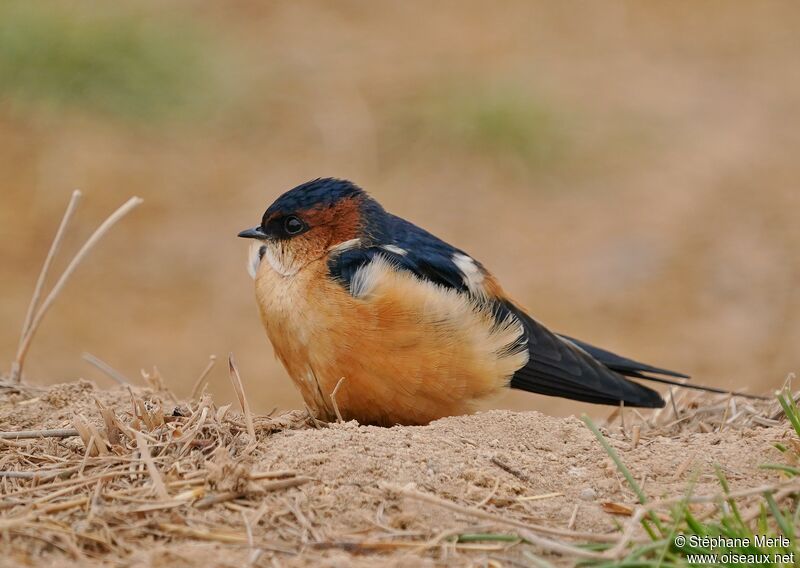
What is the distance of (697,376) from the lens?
873 cm

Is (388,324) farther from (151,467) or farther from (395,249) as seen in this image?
(151,467)

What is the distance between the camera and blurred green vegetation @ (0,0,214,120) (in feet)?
35.4

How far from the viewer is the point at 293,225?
17.4 feet

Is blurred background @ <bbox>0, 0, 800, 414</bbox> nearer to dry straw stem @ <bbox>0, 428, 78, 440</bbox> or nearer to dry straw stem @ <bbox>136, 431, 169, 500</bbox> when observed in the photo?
dry straw stem @ <bbox>0, 428, 78, 440</bbox>

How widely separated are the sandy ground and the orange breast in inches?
16.5

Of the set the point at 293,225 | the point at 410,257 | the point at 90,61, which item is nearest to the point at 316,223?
the point at 293,225

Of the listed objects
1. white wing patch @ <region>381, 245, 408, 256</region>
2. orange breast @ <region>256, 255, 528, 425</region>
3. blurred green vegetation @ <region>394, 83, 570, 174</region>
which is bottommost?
orange breast @ <region>256, 255, 528, 425</region>

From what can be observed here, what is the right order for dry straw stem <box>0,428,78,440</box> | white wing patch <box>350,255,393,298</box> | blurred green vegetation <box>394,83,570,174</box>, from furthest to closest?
blurred green vegetation <box>394,83,570,174</box>, white wing patch <box>350,255,393,298</box>, dry straw stem <box>0,428,78,440</box>

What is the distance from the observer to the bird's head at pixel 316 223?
5.23m

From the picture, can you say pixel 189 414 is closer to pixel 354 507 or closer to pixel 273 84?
pixel 354 507

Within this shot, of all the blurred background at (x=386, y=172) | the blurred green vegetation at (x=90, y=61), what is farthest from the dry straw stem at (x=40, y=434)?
the blurred green vegetation at (x=90, y=61)

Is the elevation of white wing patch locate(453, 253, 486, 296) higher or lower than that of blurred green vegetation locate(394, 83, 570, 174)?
lower

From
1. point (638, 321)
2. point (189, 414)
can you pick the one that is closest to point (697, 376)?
point (638, 321)

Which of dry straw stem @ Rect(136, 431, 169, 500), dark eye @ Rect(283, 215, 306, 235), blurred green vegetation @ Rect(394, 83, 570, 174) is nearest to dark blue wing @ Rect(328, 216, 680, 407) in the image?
dark eye @ Rect(283, 215, 306, 235)
